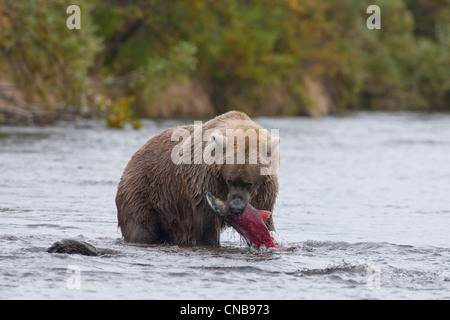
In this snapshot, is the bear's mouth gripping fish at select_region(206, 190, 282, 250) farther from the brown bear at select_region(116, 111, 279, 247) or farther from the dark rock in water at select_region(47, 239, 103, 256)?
the dark rock in water at select_region(47, 239, 103, 256)

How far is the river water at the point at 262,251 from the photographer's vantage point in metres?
6.68

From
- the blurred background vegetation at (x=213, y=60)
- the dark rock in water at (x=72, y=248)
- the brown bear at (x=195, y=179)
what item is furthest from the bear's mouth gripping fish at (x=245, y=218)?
the blurred background vegetation at (x=213, y=60)

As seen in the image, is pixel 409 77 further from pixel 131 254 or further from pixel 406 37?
pixel 131 254

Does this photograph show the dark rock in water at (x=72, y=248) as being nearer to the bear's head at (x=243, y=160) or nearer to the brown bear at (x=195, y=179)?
the brown bear at (x=195, y=179)

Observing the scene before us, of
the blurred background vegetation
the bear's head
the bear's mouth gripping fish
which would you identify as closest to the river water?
the bear's mouth gripping fish

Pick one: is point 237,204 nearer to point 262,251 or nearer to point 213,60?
point 262,251

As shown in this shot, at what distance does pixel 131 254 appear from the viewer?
313 inches

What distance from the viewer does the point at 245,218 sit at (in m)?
7.93

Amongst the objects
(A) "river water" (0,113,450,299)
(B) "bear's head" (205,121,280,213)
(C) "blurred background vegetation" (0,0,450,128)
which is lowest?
(A) "river water" (0,113,450,299)

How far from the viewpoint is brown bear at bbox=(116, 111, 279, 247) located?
7.68 meters

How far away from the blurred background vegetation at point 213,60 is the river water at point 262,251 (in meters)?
4.35

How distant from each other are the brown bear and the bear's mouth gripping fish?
0.18m

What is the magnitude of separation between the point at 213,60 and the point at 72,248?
32.3 meters
